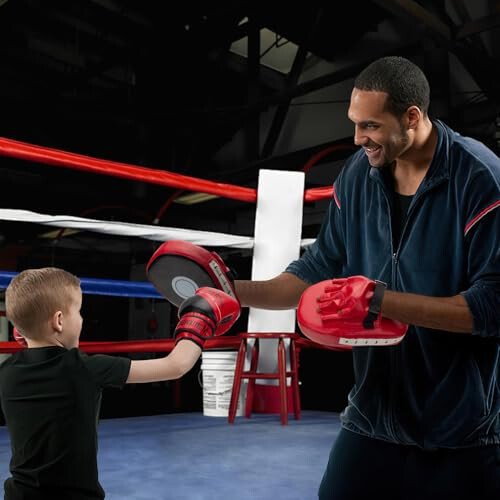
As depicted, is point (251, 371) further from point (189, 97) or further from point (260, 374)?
point (189, 97)

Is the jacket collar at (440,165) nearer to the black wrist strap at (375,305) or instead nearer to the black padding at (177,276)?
the black wrist strap at (375,305)

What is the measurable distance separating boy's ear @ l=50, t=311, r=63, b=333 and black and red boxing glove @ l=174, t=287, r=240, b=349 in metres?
0.21

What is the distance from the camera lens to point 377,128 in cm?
100

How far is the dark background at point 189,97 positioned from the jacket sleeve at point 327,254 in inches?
117

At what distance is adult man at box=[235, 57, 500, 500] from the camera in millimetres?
902

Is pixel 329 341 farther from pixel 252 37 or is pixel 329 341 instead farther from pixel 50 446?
pixel 252 37

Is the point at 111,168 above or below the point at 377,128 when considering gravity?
above

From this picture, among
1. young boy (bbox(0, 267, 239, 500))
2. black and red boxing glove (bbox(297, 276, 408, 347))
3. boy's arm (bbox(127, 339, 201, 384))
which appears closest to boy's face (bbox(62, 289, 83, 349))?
young boy (bbox(0, 267, 239, 500))

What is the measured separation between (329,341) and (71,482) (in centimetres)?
50

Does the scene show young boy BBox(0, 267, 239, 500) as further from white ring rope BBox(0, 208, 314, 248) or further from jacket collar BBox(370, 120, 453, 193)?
white ring rope BBox(0, 208, 314, 248)

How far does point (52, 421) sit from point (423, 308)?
64cm

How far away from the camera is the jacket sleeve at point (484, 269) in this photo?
0.86m

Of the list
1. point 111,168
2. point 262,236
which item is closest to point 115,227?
point 111,168

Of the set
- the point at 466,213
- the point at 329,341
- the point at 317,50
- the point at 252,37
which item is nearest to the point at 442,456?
the point at 329,341
